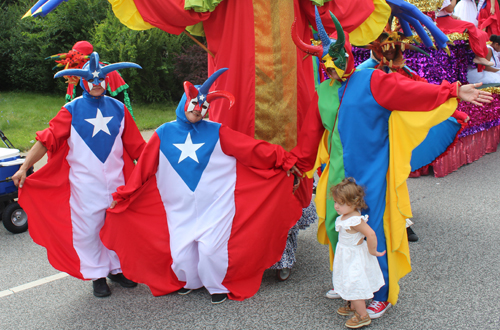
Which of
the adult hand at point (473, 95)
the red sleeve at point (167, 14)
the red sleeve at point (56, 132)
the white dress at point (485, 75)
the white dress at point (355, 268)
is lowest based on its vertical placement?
the white dress at point (355, 268)

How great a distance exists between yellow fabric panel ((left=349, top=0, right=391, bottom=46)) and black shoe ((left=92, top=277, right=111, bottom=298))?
3.04 meters

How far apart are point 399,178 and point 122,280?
2.48 metres

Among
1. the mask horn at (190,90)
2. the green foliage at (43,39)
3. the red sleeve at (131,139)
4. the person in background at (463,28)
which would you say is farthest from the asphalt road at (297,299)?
the green foliage at (43,39)

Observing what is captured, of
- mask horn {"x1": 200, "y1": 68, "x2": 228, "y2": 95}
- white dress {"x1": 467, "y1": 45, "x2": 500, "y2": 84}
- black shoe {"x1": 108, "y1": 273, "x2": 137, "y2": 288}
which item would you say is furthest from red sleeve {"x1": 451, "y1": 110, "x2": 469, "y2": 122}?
white dress {"x1": 467, "y1": 45, "x2": 500, "y2": 84}

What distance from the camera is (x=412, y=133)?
2.88m

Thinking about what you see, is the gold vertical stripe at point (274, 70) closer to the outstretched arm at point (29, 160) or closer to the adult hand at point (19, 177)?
the outstretched arm at point (29, 160)

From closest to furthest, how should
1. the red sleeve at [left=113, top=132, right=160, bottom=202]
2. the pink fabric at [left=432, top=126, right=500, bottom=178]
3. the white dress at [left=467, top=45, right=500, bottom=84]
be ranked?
the red sleeve at [left=113, top=132, right=160, bottom=202] < the pink fabric at [left=432, top=126, right=500, bottom=178] < the white dress at [left=467, top=45, right=500, bottom=84]

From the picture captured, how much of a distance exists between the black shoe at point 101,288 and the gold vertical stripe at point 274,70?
5.93ft

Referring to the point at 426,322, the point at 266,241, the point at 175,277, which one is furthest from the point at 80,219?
the point at 426,322

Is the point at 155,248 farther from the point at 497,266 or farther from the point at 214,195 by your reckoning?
the point at 497,266

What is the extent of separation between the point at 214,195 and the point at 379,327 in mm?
1530

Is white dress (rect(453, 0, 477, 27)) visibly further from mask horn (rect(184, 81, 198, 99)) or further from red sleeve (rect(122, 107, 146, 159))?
red sleeve (rect(122, 107, 146, 159))

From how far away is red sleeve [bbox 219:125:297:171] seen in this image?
11.0ft

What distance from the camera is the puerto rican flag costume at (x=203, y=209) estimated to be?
334cm
